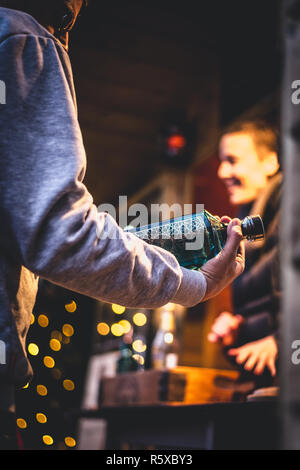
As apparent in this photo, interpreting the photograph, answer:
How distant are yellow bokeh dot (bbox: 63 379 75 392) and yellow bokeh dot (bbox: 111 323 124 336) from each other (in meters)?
0.71

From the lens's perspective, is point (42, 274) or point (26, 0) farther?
point (26, 0)

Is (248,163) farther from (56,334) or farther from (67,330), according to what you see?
(67,330)

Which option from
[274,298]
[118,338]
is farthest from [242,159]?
[118,338]

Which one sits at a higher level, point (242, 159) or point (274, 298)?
point (242, 159)

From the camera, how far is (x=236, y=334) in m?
1.92

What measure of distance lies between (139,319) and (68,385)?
1.29 meters

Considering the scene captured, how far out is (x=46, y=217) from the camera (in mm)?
630

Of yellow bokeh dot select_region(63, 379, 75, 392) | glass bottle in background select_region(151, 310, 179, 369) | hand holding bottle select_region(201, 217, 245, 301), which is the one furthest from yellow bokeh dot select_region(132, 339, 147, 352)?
yellow bokeh dot select_region(63, 379, 75, 392)

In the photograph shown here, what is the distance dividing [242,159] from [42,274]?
152 centimetres

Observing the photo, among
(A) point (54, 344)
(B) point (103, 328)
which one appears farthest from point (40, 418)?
(B) point (103, 328)

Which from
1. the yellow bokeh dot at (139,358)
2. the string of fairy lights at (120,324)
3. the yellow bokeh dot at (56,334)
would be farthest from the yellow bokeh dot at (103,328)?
the yellow bokeh dot at (139,358)

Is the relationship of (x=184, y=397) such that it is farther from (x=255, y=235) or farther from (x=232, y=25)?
(x=232, y=25)

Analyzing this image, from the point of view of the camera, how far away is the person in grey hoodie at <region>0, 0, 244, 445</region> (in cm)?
64

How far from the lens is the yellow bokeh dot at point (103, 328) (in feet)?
16.3
